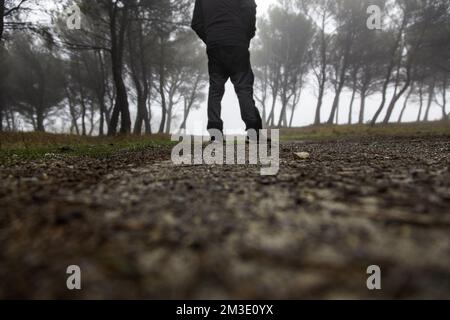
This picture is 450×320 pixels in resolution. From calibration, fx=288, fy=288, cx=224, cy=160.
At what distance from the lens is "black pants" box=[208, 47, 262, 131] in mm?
4645

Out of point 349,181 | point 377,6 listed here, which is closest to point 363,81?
point 377,6

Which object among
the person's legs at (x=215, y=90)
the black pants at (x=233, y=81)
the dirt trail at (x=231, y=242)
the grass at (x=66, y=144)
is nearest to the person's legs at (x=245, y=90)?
the black pants at (x=233, y=81)

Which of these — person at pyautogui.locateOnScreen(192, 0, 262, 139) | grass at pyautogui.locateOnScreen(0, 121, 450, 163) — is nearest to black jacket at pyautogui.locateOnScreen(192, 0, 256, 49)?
person at pyautogui.locateOnScreen(192, 0, 262, 139)

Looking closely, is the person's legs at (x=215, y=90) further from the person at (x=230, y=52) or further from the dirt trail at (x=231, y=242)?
the dirt trail at (x=231, y=242)

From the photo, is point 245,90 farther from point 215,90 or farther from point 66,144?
point 66,144

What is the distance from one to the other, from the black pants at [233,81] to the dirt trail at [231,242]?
3453mm

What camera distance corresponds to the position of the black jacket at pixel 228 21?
4625 mm

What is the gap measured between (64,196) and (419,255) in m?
1.34

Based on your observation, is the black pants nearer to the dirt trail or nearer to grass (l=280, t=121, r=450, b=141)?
the dirt trail

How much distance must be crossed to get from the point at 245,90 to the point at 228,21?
113cm

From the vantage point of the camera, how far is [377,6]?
70.6 feet

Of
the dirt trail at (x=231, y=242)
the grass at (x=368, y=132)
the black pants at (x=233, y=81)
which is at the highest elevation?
the black pants at (x=233, y=81)

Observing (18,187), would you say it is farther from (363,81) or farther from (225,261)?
(363,81)

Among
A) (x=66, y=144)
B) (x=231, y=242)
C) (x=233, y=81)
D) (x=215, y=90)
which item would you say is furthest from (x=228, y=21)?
(x=231, y=242)
